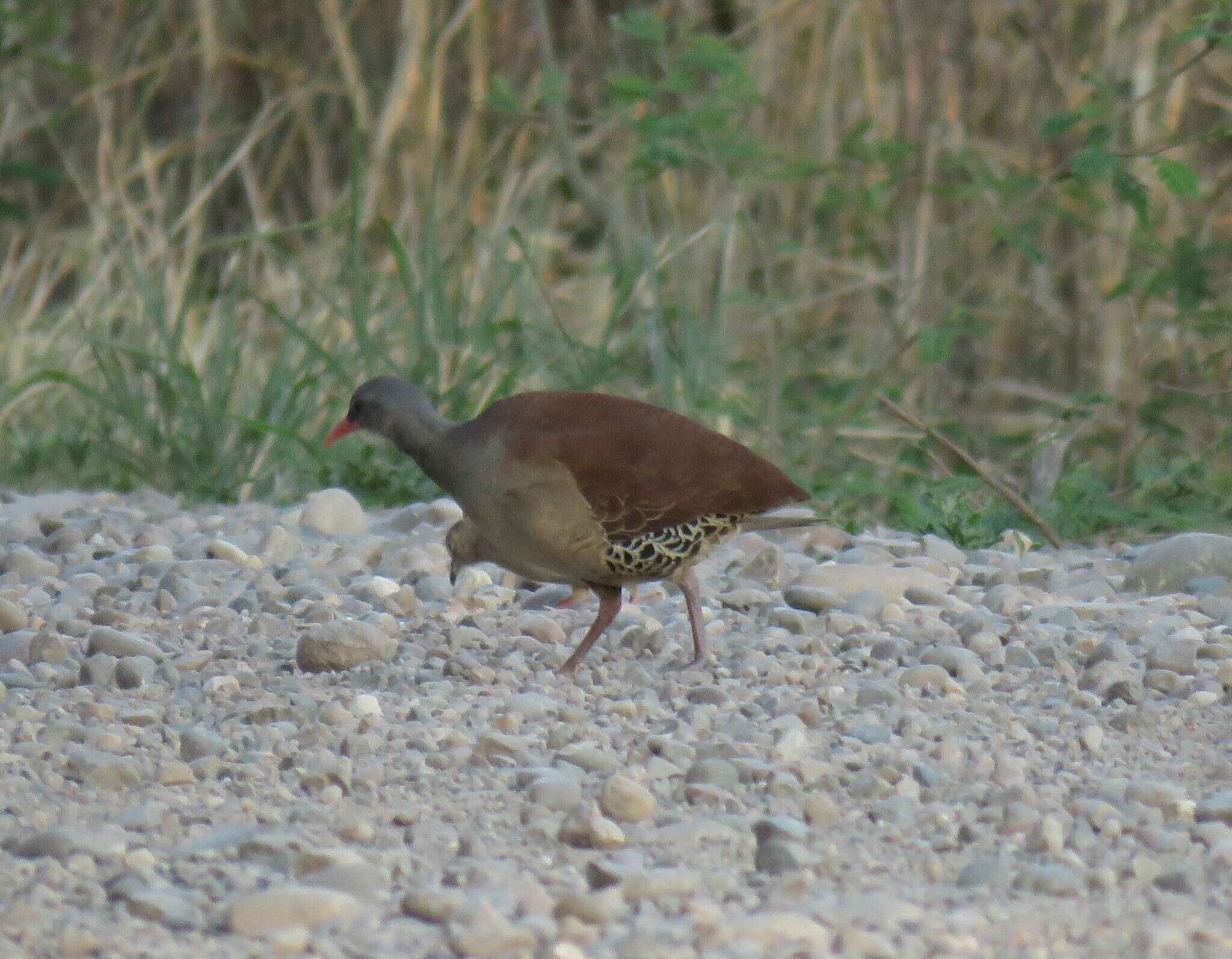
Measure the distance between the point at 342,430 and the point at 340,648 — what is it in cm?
56

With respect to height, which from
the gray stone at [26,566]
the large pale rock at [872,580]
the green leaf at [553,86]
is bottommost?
the gray stone at [26,566]

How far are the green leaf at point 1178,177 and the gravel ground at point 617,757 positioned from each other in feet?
3.20

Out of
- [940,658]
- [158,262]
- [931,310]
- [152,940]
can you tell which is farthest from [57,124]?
[152,940]

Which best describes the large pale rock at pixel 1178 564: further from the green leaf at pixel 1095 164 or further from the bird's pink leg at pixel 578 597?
the bird's pink leg at pixel 578 597

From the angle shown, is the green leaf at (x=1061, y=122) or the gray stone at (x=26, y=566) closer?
the gray stone at (x=26, y=566)

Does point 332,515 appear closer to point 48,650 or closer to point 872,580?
point 48,650

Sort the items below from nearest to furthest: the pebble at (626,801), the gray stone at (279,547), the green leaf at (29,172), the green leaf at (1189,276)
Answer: the pebble at (626,801)
the gray stone at (279,547)
the green leaf at (1189,276)
the green leaf at (29,172)

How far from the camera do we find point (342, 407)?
6102mm

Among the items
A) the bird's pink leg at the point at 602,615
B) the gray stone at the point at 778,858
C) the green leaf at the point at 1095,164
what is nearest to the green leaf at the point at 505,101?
the green leaf at the point at 1095,164

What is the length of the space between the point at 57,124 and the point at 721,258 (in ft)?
15.9

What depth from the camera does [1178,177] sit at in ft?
16.3

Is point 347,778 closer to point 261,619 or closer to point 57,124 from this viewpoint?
point 261,619

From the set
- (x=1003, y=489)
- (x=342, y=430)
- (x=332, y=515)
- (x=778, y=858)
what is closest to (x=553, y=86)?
(x=332, y=515)

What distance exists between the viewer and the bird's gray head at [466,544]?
12.0 ft
